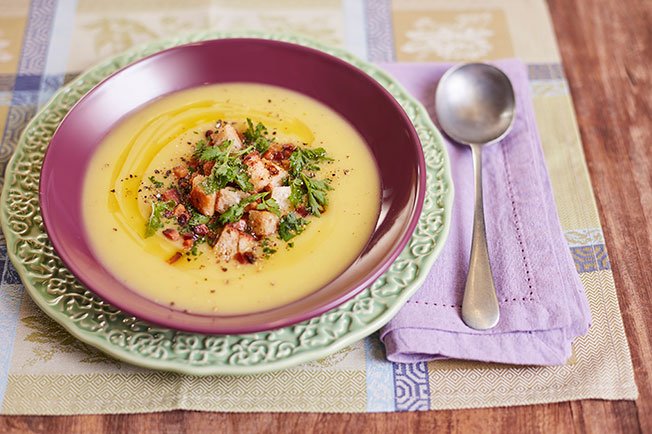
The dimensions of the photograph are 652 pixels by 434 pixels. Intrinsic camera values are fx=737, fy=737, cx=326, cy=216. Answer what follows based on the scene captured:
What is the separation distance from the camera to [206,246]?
239 centimetres

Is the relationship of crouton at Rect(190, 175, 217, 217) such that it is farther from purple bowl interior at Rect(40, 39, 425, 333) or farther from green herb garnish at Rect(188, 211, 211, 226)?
purple bowl interior at Rect(40, 39, 425, 333)

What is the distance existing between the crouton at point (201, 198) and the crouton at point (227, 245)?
12cm

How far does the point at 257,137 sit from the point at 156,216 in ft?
1.61

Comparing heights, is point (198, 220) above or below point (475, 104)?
above

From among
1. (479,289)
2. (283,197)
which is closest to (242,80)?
(283,197)

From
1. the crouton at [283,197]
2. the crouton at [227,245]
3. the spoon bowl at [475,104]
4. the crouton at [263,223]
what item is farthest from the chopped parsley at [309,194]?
the spoon bowl at [475,104]

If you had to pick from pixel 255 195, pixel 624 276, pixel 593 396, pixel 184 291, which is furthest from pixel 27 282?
pixel 624 276

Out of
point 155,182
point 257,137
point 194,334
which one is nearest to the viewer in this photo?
point 194,334

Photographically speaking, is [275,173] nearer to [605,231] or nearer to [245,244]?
[245,244]

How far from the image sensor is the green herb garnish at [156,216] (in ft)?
7.92

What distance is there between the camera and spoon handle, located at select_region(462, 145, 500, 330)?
2332mm

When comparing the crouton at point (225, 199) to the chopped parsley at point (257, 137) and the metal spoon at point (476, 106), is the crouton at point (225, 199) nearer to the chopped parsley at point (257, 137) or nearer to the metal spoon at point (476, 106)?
the chopped parsley at point (257, 137)

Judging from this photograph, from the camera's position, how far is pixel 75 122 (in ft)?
8.56

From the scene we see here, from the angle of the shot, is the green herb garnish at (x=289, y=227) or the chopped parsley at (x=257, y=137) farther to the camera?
the chopped parsley at (x=257, y=137)
